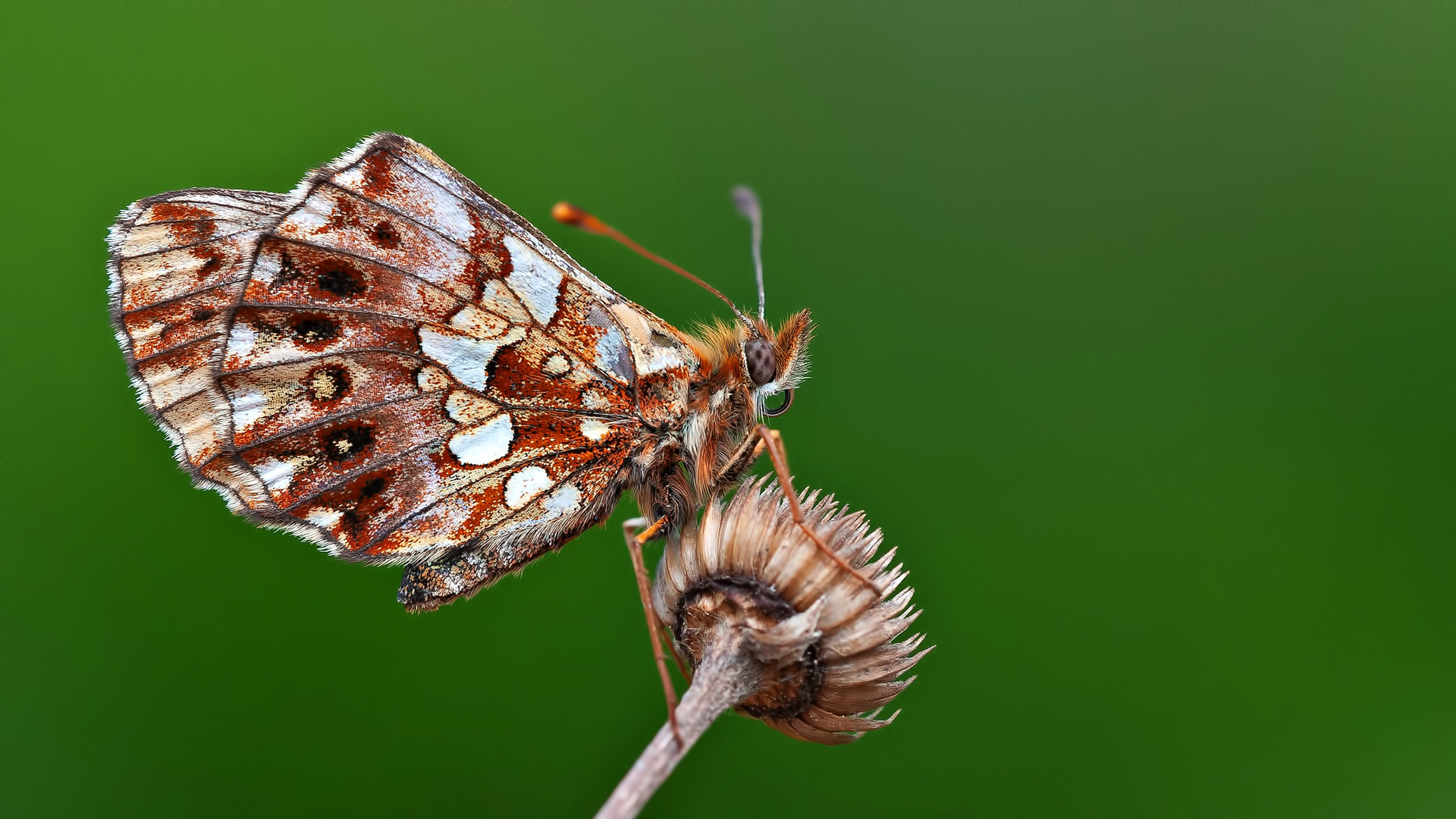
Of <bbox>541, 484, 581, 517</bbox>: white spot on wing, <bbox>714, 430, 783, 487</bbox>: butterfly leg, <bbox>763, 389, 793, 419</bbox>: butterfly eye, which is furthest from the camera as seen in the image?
<bbox>763, 389, 793, 419</bbox>: butterfly eye

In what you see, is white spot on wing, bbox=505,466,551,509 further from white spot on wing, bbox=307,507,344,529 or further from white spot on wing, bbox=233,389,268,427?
white spot on wing, bbox=233,389,268,427

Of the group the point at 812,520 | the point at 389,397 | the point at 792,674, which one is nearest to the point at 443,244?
the point at 389,397

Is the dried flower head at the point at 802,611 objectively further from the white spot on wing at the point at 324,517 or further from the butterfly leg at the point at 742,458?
the white spot on wing at the point at 324,517

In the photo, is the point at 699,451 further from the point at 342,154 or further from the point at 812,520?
the point at 342,154

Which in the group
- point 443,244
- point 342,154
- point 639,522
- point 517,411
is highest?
point 342,154

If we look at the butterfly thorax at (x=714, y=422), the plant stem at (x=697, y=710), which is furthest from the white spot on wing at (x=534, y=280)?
the plant stem at (x=697, y=710)

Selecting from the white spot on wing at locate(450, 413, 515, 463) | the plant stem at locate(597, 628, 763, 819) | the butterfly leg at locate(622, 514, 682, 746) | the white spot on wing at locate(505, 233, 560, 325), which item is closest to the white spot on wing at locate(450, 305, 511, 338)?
the white spot on wing at locate(505, 233, 560, 325)
